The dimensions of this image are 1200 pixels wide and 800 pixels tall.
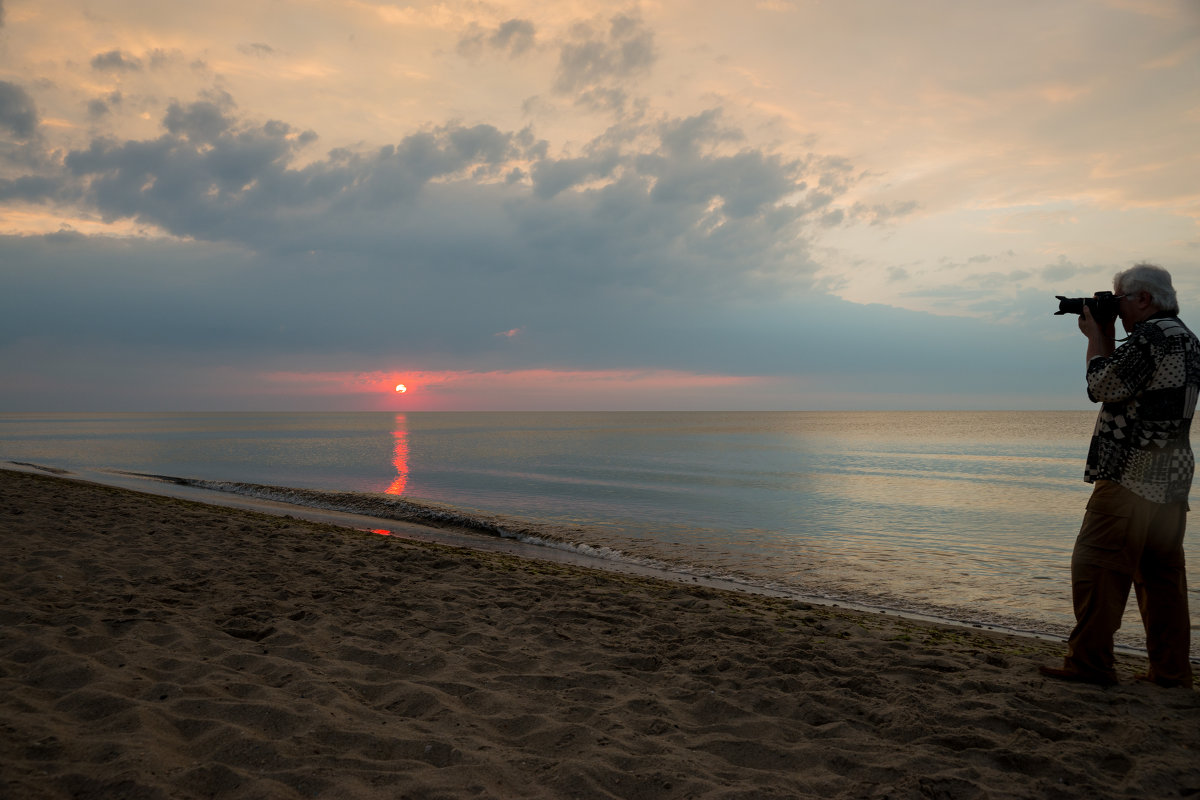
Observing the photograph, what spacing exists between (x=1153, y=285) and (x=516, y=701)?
5343mm

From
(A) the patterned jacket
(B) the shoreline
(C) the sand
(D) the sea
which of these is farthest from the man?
(D) the sea

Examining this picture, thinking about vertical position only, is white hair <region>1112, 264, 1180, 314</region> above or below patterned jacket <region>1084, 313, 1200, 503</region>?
above

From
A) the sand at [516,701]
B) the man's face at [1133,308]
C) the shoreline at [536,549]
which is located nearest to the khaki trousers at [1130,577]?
the sand at [516,701]

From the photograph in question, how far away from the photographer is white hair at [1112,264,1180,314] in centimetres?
461

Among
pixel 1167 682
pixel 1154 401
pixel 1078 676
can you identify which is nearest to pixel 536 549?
pixel 1078 676

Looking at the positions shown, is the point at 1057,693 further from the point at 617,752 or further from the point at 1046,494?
the point at 1046,494

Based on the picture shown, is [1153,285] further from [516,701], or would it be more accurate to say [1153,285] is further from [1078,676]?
[516,701]

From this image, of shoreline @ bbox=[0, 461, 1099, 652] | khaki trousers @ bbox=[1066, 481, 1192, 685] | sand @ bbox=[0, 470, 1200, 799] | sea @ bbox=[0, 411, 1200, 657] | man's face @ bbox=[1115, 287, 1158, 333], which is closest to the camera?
sand @ bbox=[0, 470, 1200, 799]

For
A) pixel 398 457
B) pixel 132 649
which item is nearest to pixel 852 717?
pixel 132 649

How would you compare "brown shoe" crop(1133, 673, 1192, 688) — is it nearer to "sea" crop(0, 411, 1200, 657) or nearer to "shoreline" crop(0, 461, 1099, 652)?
"shoreline" crop(0, 461, 1099, 652)

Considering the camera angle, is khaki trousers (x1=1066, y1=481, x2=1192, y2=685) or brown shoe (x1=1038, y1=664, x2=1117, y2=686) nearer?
khaki trousers (x1=1066, y1=481, x2=1192, y2=685)

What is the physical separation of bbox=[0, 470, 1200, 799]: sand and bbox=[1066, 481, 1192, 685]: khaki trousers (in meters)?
0.26

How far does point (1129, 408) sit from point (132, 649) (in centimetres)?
738

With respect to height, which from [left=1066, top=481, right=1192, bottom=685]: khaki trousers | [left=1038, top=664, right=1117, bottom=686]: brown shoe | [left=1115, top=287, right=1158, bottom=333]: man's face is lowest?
[left=1038, top=664, right=1117, bottom=686]: brown shoe
